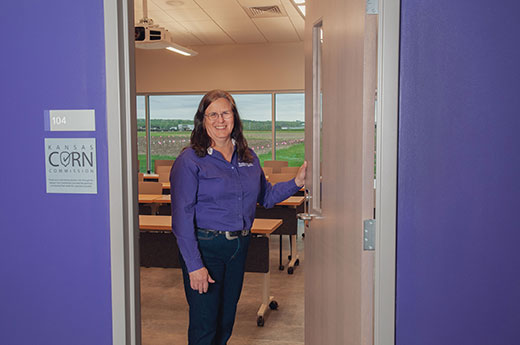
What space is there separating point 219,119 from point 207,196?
40 cm

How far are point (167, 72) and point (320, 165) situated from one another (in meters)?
8.53

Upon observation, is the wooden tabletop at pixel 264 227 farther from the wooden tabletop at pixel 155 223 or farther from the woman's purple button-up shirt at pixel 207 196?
the woman's purple button-up shirt at pixel 207 196

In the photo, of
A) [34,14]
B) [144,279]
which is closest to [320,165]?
[34,14]

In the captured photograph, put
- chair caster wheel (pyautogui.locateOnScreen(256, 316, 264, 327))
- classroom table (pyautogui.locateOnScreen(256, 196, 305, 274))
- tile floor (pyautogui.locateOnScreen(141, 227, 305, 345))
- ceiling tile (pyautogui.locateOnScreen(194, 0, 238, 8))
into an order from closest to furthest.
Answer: tile floor (pyautogui.locateOnScreen(141, 227, 305, 345)) < chair caster wheel (pyautogui.locateOnScreen(256, 316, 264, 327)) < classroom table (pyautogui.locateOnScreen(256, 196, 305, 274)) < ceiling tile (pyautogui.locateOnScreen(194, 0, 238, 8))

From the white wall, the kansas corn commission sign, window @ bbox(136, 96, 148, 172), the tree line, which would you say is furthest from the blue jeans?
window @ bbox(136, 96, 148, 172)

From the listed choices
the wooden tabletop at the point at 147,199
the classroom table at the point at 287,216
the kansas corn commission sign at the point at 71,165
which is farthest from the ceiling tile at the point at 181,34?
the kansas corn commission sign at the point at 71,165

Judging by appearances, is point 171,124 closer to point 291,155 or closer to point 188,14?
point 291,155

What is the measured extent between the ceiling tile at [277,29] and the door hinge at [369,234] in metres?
6.69

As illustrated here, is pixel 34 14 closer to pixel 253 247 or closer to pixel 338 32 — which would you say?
pixel 338 32

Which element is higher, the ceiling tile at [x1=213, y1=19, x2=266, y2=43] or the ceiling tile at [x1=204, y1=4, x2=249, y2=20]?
the ceiling tile at [x1=213, y1=19, x2=266, y2=43]

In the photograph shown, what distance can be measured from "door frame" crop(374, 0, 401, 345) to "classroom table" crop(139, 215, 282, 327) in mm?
2179

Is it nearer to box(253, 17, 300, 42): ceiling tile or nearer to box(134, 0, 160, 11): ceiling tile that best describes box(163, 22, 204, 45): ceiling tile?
box(134, 0, 160, 11): ceiling tile

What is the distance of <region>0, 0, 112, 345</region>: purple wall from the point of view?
1756mm

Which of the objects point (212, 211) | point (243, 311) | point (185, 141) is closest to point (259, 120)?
point (185, 141)
